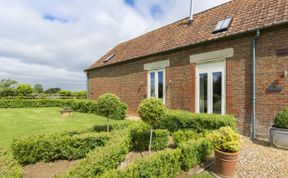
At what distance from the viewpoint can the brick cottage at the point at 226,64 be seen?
20.9ft

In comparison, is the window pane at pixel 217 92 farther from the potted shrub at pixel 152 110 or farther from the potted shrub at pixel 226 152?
the potted shrub at pixel 226 152

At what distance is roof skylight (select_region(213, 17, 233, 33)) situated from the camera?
7873 mm

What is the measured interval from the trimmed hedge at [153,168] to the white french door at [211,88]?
4.77 meters

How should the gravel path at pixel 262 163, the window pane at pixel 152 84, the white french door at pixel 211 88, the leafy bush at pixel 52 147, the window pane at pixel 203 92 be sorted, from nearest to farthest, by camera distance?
the gravel path at pixel 262 163
the leafy bush at pixel 52 147
the white french door at pixel 211 88
the window pane at pixel 203 92
the window pane at pixel 152 84

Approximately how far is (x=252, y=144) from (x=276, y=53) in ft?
10.6

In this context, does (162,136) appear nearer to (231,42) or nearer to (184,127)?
(184,127)

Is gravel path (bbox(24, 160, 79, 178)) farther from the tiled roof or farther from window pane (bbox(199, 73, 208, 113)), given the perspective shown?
the tiled roof

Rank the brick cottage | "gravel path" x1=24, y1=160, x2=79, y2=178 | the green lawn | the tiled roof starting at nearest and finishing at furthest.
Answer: "gravel path" x1=24, y1=160, x2=79, y2=178
the brick cottage
the tiled roof
the green lawn

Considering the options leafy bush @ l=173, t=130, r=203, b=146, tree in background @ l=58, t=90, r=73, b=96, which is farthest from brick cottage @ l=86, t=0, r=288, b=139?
tree in background @ l=58, t=90, r=73, b=96

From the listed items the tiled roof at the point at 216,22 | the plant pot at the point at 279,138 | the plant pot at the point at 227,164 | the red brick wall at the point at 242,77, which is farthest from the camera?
the tiled roof at the point at 216,22

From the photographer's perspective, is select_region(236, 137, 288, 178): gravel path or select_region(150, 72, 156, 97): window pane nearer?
select_region(236, 137, 288, 178): gravel path

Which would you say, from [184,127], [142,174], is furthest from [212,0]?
[142,174]

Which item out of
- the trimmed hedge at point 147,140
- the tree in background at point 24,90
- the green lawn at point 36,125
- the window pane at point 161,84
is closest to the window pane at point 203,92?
the window pane at point 161,84

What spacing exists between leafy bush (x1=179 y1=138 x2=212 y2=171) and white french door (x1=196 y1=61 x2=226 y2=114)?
12.0 feet
